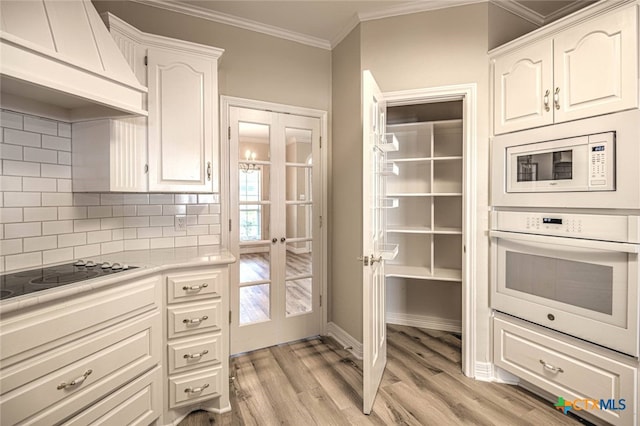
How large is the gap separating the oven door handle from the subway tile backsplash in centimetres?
232

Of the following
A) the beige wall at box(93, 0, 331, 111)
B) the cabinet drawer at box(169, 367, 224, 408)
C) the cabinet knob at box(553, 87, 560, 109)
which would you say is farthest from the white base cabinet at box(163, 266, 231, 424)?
the cabinet knob at box(553, 87, 560, 109)

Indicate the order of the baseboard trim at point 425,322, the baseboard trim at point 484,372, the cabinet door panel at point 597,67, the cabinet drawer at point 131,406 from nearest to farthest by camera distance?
the cabinet drawer at point 131,406
the cabinet door panel at point 597,67
the baseboard trim at point 484,372
the baseboard trim at point 425,322

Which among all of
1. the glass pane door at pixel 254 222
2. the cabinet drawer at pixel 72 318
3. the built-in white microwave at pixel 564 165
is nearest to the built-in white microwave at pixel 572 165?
the built-in white microwave at pixel 564 165

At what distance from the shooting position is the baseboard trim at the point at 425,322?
10.2 ft

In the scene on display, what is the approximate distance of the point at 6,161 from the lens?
159cm

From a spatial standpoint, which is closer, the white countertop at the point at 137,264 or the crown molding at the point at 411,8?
the white countertop at the point at 137,264

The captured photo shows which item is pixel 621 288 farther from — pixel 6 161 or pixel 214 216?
pixel 6 161

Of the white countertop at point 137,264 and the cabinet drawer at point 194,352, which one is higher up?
the white countertop at point 137,264

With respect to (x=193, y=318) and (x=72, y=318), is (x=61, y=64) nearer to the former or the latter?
(x=72, y=318)

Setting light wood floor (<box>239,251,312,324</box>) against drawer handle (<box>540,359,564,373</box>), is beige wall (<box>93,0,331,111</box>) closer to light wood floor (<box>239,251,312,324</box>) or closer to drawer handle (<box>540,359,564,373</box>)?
light wood floor (<box>239,251,312,324</box>)

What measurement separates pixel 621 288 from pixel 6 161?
324cm

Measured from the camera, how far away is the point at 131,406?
1545mm

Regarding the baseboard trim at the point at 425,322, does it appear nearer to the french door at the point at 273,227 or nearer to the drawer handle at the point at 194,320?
the french door at the point at 273,227

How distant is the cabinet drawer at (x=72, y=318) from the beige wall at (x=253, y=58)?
1708 mm
